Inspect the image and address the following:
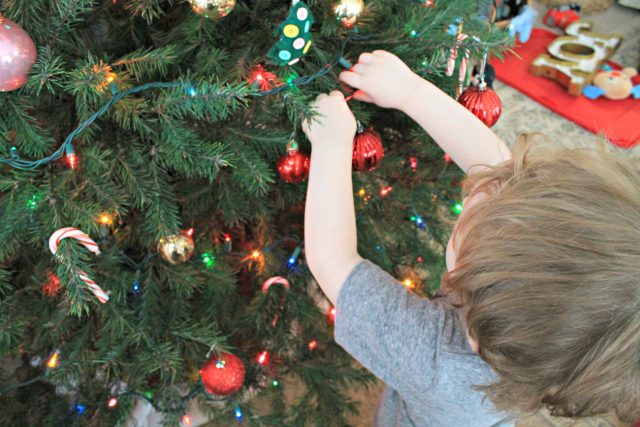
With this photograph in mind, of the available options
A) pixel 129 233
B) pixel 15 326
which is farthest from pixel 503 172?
pixel 15 326

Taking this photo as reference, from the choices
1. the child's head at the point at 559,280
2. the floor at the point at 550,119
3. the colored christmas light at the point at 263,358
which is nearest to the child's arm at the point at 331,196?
the child's head at the point at 559,280

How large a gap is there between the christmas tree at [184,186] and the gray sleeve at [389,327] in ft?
0.55

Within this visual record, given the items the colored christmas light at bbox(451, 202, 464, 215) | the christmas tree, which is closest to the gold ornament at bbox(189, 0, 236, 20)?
the christmas tree

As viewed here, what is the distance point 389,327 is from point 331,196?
0.17 metres

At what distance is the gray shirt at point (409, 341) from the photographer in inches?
25.1

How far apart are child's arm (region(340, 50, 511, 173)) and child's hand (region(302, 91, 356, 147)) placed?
1.7 inches

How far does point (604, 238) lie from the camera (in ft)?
1.72

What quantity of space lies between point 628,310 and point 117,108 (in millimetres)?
557

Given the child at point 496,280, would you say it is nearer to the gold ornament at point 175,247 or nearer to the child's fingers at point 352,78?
the child's fingers at point 352,78

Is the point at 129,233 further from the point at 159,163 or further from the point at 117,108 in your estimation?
the point at 117,108

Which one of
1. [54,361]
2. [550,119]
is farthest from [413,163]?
[550,119]

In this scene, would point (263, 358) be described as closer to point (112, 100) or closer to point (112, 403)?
point (112, 403)

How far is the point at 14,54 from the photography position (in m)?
0.51

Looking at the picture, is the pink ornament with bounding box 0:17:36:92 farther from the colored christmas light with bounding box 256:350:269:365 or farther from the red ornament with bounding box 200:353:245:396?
the colored christmas light with bounding box 256:350:269:365
